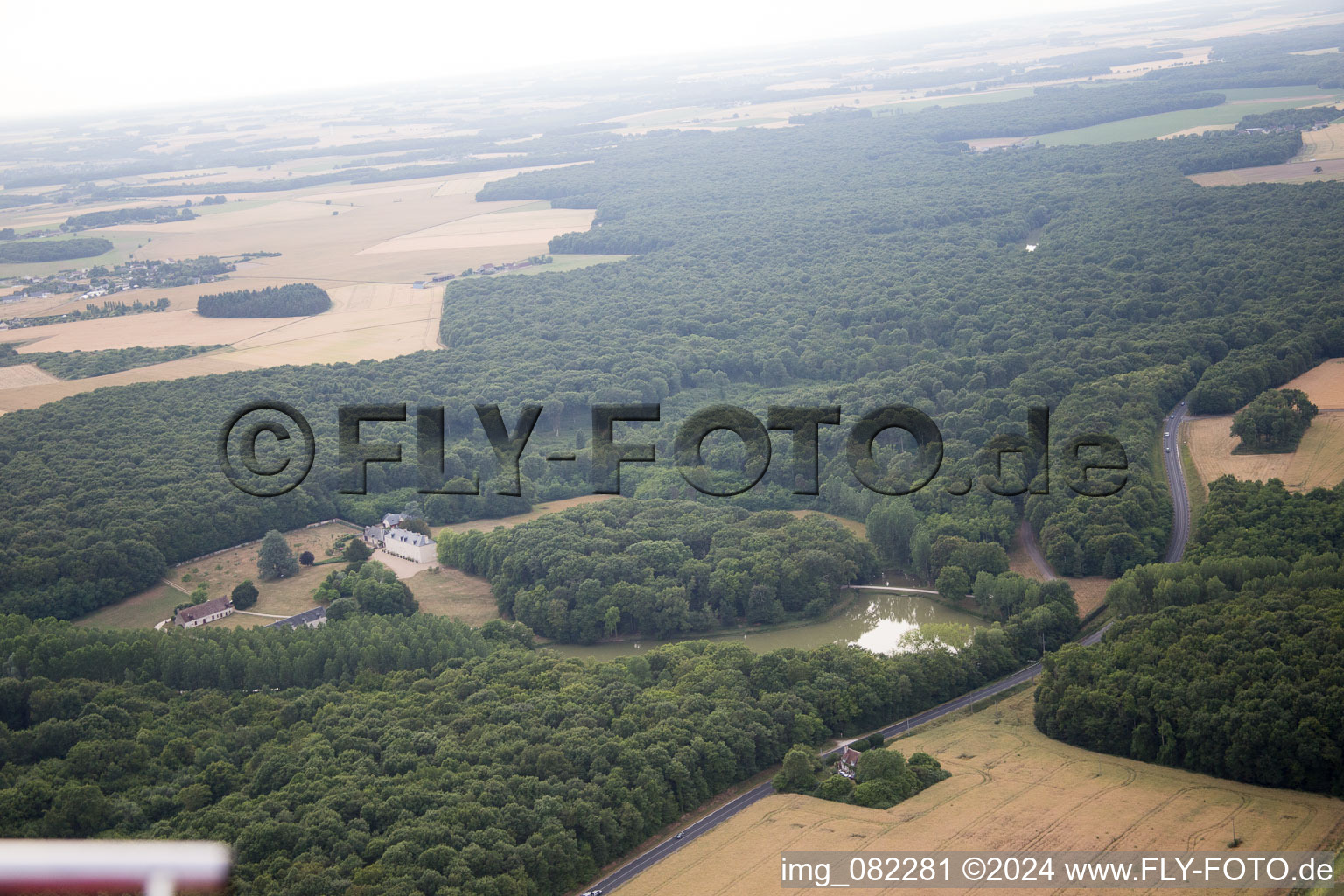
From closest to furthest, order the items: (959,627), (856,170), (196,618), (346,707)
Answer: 1. (346,707)
2. (959,627)
3. (196,618)
4. (856,170)

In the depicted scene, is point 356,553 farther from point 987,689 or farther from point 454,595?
point 987,689

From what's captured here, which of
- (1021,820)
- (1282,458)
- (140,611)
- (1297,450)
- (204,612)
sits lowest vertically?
(140,611)

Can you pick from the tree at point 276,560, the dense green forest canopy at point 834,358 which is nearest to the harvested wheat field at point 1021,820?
the dense green forest canopy at point 834,358

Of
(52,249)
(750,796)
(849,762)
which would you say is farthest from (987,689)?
(52,249)

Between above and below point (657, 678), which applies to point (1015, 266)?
above

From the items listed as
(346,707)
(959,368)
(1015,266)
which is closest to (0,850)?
(346,707)

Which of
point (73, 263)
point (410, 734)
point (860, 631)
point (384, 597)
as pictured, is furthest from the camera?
point (73, 263)

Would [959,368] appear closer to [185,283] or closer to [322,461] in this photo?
[322,461]
